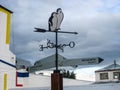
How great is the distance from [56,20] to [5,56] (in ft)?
22.9

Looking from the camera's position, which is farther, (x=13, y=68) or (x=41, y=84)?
(x=41, y=84)

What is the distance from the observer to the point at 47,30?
32.7 feet

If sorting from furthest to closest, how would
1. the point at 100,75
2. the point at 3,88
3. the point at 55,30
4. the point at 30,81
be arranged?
the point at 100,75
the point at 30,81
the point at 3,88
the point at 55,30

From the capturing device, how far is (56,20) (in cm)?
1008

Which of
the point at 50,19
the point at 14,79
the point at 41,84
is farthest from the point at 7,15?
the point at 50,19

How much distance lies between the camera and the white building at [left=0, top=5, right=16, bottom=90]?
53.6ft

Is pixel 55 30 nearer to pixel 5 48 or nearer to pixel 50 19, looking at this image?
pixel 50 19

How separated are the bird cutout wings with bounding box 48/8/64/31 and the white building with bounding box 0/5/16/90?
22.0 feet

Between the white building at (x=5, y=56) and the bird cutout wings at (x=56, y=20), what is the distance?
22.0 feet

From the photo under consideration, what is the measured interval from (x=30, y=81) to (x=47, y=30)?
354 inches

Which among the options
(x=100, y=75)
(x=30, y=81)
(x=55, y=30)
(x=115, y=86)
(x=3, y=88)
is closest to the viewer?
(x=55, y=30)

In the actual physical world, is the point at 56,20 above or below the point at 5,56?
above

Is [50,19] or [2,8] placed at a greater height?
[2,8]

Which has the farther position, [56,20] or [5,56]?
[5,56]
